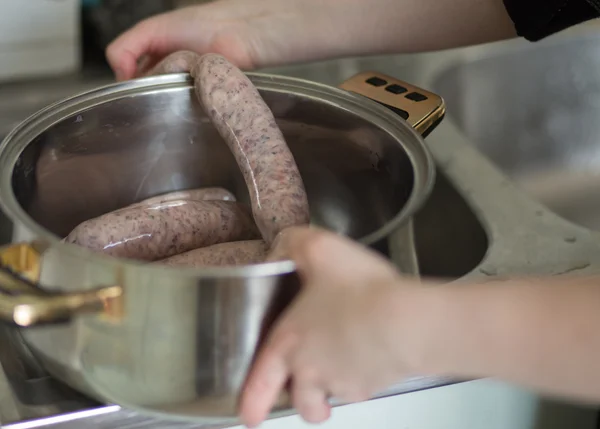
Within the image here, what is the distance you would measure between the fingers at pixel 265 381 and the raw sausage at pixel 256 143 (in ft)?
0.43

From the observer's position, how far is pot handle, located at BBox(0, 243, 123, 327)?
502 mm

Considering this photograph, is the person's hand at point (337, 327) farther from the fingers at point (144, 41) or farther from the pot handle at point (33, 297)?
the fingers at point (144, 41)

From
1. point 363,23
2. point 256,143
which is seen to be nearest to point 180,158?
point 256,143

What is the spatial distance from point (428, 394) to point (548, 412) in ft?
0.51

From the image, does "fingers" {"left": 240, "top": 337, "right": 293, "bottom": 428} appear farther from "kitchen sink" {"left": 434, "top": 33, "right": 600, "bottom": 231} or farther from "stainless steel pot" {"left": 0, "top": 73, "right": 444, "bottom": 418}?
"kitchen sink" {"left": 434, "top": 33, "right": 600, "bottom": 231}

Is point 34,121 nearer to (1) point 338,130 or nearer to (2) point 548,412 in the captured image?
(1) point 338,130

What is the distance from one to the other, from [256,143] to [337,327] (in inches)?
9.5

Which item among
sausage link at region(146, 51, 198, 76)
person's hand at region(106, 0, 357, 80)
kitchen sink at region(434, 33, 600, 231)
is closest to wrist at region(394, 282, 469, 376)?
sausage link at region(146, 51, 198, 76)

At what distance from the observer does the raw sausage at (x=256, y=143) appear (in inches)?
26.0

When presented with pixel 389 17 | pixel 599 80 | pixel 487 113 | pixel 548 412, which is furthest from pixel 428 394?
pixel 599 80

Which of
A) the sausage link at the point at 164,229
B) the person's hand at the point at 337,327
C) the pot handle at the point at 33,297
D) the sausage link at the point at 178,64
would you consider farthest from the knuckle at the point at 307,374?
the sausage link at the point at 178,64

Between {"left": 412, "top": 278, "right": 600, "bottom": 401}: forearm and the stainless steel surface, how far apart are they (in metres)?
0.17

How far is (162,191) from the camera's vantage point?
0.84m

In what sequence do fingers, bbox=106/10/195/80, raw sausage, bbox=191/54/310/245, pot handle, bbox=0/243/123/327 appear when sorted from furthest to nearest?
1. fingers, bbox=106/10/195/80
2. raw sausage, bbox=191/54/310/245
3. pot handle, bbox=0/243/123/327
